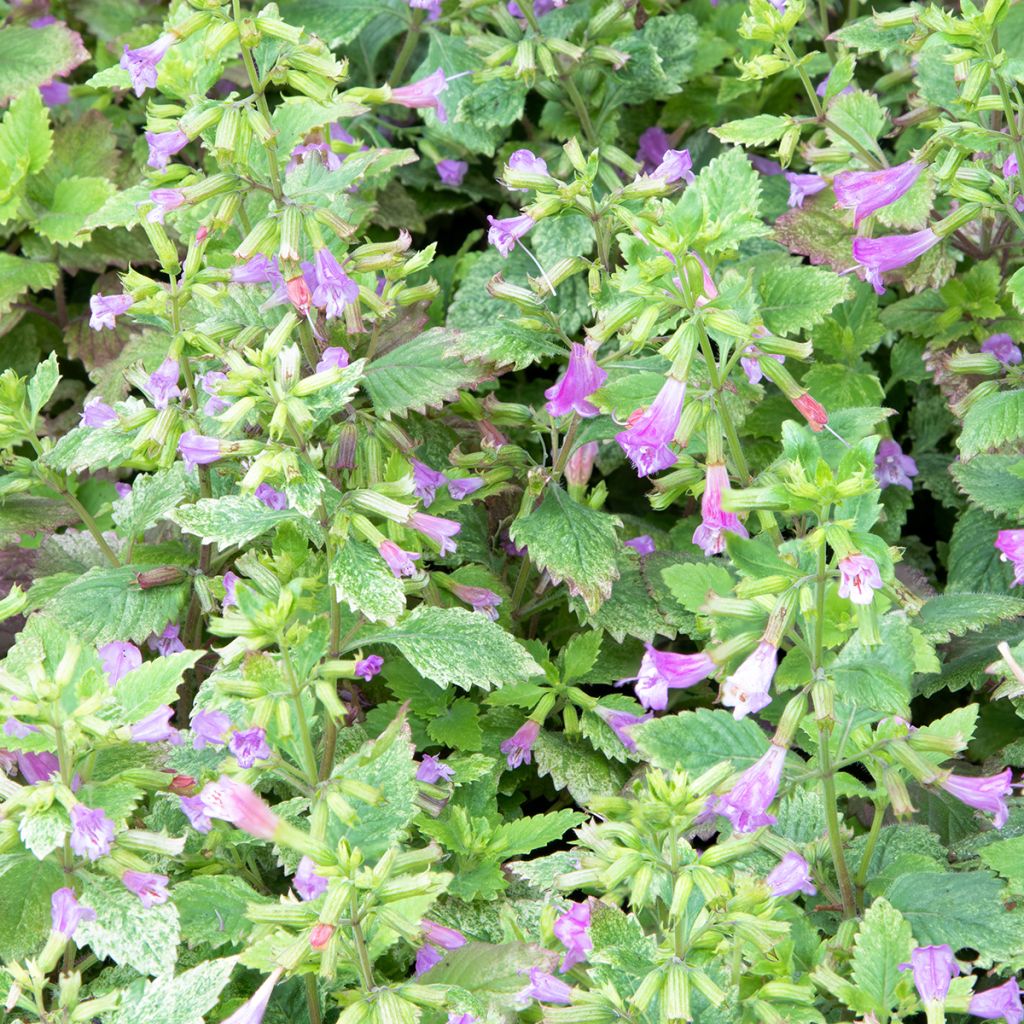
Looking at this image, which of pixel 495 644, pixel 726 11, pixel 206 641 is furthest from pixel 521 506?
pixel 726 11

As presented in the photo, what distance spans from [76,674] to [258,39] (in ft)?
2.90

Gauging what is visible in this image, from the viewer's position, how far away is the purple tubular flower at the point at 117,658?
1754mm

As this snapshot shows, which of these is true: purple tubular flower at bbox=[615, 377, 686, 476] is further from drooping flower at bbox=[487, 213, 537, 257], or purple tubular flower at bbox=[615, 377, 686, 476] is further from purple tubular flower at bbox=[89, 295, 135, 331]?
purple tubular flower at bbox=[89, 295, 135, 331]

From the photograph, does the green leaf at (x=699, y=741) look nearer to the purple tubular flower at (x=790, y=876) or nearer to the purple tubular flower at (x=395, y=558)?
the purple tubular flower at (x=790, y=876)

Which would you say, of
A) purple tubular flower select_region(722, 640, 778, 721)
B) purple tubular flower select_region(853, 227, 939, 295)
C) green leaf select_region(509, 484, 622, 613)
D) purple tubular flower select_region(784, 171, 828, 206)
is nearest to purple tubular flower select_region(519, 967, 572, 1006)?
purple tubular flower select_region(722, 640, 778, 721)

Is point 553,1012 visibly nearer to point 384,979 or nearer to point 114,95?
point 384,979

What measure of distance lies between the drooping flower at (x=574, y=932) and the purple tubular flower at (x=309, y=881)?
0.28m

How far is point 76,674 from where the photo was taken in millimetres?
1604

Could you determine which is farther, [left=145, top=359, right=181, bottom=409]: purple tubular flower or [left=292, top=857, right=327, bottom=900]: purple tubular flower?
[left=145, top=359, right=181, bottom=409]: purple tubular flower

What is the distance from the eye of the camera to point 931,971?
1.34m

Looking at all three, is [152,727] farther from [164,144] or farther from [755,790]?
[164,144]

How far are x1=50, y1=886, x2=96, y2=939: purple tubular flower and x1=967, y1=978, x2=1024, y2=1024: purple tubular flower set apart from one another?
3.30 ft

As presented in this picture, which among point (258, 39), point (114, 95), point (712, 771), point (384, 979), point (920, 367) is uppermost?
point (258, 39)

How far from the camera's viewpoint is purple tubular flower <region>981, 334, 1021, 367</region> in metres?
2.35
